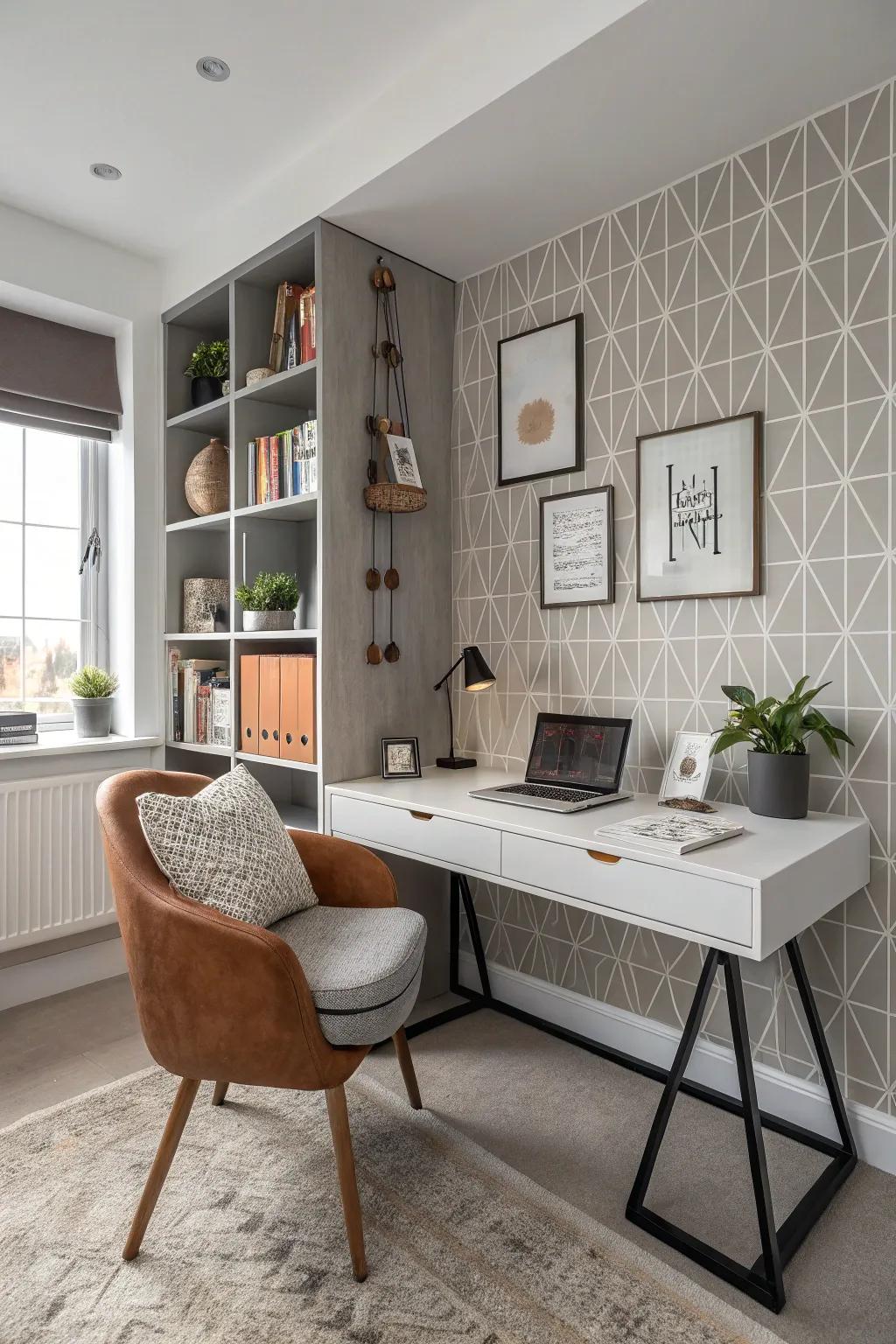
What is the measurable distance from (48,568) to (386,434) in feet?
4.74

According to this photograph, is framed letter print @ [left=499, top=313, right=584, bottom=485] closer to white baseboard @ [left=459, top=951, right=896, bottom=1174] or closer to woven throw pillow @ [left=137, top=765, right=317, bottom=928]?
woven throw pillow @ [left=137, top=765, right=317, bottom=928]

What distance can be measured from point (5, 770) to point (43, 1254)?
1.50 metres

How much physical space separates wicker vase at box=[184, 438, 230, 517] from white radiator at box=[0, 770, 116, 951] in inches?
40.1

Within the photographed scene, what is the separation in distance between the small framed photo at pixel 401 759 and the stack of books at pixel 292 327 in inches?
47.0

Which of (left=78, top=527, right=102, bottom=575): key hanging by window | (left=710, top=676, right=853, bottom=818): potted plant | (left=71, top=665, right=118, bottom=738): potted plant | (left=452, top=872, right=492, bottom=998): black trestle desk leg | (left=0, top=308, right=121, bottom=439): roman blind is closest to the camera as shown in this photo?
(left=710, top=676, right=853, bottom=818): potted plant

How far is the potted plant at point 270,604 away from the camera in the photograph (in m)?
2.56

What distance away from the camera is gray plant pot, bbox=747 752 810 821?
1.76 metres

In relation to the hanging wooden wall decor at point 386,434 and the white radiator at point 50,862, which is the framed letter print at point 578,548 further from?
the white radiator at point 50,862

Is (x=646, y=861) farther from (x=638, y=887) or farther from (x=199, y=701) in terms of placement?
(x=199, y=701)

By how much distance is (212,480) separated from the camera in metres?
2.86

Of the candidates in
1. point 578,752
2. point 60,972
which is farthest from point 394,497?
point 60,972

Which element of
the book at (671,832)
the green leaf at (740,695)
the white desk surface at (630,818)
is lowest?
the white desk surface at (630,818)

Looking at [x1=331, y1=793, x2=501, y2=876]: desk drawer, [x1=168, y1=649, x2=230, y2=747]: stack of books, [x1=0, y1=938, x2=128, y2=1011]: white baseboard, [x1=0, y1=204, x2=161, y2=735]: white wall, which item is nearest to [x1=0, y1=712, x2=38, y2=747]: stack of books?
[x1=0, y1=204, x2=161, y2=735]: white wall

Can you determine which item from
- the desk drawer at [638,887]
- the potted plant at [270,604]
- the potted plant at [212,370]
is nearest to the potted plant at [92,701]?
the potted plant at [270,604]
